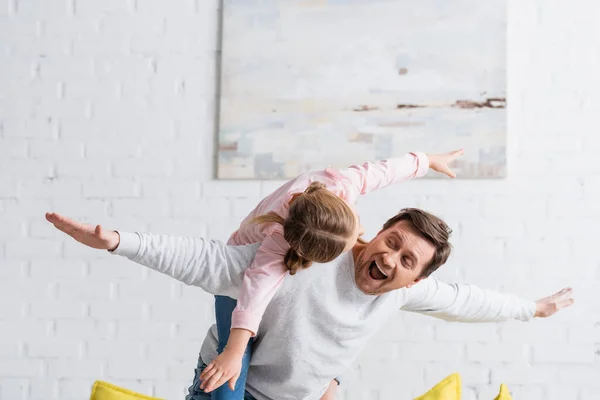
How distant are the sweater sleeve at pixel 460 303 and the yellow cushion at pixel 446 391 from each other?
16 centimetres

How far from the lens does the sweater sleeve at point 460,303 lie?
1.94 m

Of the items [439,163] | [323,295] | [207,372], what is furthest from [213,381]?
[439,163]

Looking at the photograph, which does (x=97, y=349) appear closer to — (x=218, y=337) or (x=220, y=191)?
(x=220, y=191)

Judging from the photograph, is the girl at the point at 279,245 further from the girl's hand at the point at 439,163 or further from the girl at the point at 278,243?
the girl's hand at the point at 439,163

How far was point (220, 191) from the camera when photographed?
9.15 ft

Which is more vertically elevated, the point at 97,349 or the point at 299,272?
the point at 299,272

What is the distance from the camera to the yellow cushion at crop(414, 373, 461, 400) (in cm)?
196

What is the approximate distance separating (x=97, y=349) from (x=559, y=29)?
2.06 metres

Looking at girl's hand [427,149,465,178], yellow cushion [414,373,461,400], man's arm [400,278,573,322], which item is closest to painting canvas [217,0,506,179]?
girl's hand [427,149,465,178]

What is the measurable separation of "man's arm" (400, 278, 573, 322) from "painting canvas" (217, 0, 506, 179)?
696 millimetres

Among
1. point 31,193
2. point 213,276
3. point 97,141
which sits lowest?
point 213,276

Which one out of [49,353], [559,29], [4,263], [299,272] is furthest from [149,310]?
[559,29]

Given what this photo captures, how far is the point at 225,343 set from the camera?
1804 mm

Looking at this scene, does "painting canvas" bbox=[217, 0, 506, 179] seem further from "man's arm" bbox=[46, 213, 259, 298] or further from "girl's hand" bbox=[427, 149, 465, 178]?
"man's arm" bbox=[46, 213, 259, 298]
